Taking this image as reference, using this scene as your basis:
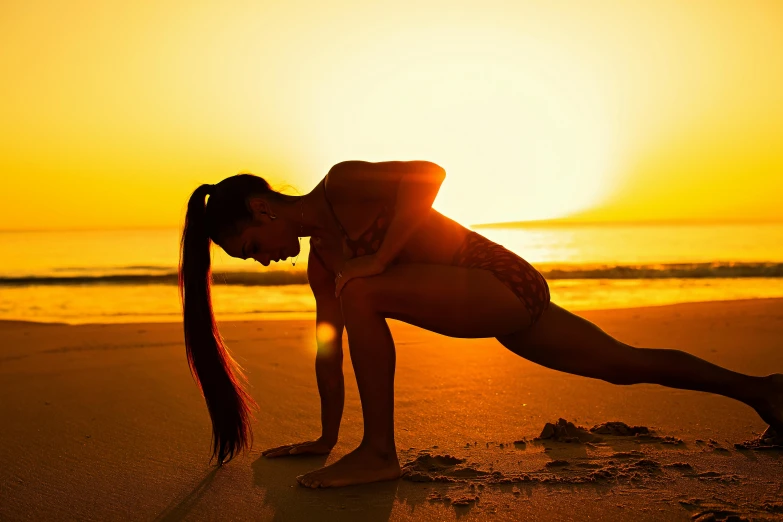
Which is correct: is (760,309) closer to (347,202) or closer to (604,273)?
(347,202)

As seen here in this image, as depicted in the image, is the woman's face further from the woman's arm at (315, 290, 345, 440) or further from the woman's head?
the woman's arm at (315, 290, 345, 440)

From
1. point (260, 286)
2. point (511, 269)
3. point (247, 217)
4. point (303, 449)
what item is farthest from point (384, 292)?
point (260, 286)

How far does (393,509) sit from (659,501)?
82 centimetres

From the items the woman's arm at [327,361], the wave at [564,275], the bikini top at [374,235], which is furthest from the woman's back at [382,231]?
the wave at [564,275]

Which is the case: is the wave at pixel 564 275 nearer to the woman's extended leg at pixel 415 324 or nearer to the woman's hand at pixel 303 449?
the woman's hand at pixel 303 449

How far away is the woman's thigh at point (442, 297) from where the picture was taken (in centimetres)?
266

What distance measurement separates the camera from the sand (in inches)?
96.0

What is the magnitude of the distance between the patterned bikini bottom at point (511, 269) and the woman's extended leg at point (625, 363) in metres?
0.12

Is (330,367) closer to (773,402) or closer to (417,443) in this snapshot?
(417,443)

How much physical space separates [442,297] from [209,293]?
0.92 meters

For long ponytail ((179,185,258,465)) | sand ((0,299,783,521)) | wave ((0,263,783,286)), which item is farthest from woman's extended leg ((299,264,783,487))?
wave ((0,263,783,286))

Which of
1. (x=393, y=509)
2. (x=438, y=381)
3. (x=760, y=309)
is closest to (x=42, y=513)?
(x=393, y=509)

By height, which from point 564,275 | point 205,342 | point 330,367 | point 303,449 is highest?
point 205,342

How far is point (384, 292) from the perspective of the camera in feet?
8.71
